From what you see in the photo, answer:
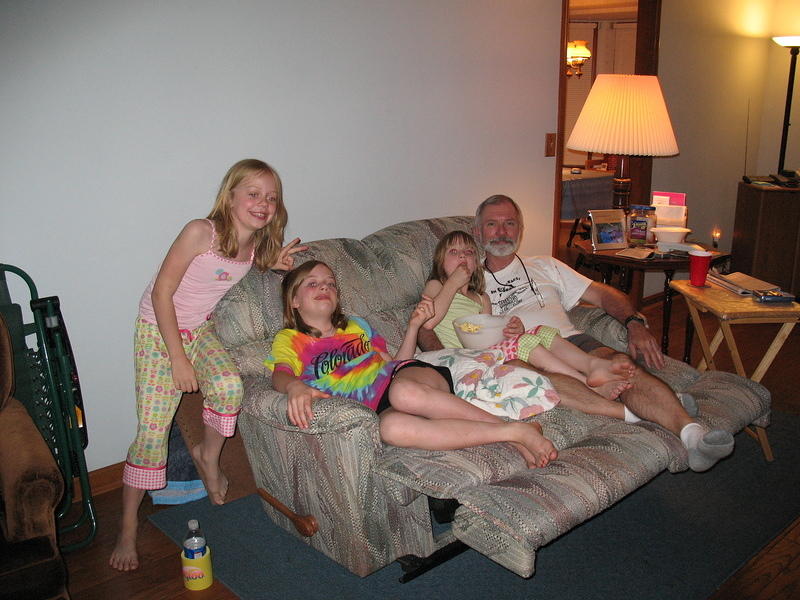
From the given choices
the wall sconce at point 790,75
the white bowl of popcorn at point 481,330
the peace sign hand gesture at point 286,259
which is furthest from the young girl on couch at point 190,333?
the wall sconce at point 790,75

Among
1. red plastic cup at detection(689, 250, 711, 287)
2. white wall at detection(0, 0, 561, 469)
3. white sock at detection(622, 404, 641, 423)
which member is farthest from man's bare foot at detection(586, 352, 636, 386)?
white wall at detection(0, 0, 561, 469)

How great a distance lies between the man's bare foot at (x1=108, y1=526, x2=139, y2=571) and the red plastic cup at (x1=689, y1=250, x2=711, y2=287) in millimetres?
2521

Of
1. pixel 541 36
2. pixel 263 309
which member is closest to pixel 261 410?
pixel 263 309

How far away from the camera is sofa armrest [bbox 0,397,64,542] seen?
172 centimetres

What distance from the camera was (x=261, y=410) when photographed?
2146 millimetres

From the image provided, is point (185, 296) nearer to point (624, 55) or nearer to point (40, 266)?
point (40, 266)

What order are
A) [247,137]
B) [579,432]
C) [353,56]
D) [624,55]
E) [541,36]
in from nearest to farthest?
1. [579,432]
2. [247,137]
3. [353,56]
4. [541,36]
5. [624,55]

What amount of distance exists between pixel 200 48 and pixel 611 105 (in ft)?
6.79

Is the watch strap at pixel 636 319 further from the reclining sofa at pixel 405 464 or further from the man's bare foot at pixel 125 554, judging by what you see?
the man's bare foot at pixel 125 554

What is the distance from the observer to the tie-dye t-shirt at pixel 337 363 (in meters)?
2.27

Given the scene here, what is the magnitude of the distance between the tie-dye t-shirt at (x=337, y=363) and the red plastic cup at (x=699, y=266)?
157cm

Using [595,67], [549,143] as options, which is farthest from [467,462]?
[595,67]

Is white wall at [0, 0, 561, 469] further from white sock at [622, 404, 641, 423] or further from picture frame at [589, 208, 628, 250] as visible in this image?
white sock at [622, 404, 641, 423]

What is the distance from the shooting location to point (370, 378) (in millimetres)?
2305
